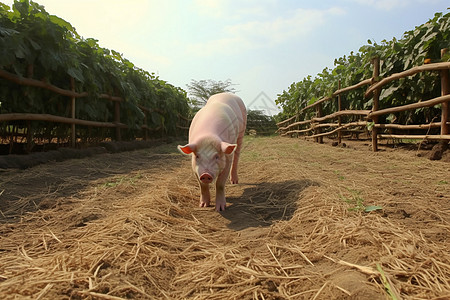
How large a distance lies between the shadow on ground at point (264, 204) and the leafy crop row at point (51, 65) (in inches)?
158

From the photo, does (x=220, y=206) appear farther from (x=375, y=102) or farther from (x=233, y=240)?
(x=375, y=102)

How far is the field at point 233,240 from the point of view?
142 cm

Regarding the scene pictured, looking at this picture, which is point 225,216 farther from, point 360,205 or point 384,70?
point 384,70

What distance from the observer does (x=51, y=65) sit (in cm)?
541

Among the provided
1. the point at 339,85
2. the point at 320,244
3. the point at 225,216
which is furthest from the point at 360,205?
the point at 339,85

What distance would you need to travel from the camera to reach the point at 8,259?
1.79 metres

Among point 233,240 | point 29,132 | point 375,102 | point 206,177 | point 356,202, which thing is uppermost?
point 375,102

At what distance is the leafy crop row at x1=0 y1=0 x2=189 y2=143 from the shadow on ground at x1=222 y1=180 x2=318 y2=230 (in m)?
4.00

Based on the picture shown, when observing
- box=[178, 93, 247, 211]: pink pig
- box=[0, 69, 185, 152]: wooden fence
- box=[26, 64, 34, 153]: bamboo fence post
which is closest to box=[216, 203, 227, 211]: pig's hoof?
box=[178, 93, 247, 211]: pink pig

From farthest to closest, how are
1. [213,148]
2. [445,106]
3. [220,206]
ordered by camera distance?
[445,106] → [220,206] → [213,148]

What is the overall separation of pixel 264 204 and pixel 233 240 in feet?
3.32

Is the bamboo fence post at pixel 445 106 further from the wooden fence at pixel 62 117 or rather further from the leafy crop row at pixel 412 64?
the wooden fence at pixel 62 117

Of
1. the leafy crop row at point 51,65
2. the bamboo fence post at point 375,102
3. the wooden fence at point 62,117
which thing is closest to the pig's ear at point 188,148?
the wooden fence at point 62,117

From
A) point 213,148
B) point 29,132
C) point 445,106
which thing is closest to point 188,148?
point 213,148
